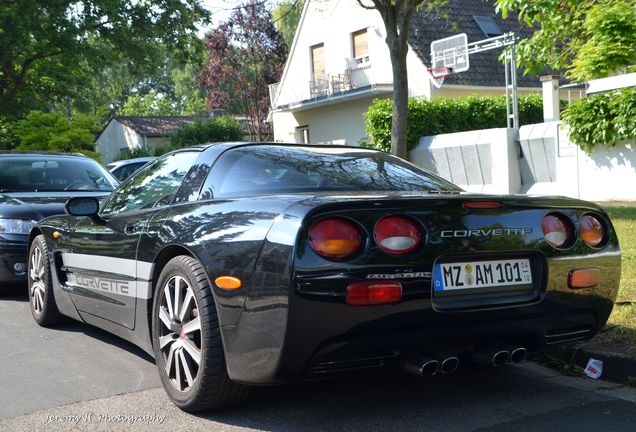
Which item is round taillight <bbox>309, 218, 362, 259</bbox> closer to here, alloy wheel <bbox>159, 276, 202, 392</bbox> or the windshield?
alloy wheel <bbox>159, 276, 202, 392</bbox>

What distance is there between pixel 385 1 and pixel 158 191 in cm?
708

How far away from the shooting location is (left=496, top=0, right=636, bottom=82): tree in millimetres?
12172

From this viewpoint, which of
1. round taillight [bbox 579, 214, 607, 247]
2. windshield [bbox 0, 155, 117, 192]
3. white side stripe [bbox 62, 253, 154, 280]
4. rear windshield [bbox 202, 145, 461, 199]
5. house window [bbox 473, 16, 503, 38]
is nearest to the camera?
round taillight [bbox 579, 214, 607, 247]

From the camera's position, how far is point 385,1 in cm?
1083

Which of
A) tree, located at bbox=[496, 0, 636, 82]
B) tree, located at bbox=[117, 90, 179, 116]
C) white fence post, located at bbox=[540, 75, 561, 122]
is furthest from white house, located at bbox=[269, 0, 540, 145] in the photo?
tree, located at bbox=[117, 90, 179, 116]

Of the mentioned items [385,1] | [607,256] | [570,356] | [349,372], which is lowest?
[570,356]

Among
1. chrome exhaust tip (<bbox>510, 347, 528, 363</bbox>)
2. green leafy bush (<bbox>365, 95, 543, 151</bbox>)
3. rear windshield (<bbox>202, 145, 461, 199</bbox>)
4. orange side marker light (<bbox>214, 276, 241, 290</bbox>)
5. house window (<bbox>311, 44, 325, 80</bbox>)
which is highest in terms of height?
house window (<bbox>311, 44, 325, 80</bbox>)

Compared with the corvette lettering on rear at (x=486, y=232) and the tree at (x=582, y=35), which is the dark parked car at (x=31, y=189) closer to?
the corvette lettering on rear at (x=486, y=232)

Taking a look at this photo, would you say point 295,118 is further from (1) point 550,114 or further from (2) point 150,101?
(2) point 150,101

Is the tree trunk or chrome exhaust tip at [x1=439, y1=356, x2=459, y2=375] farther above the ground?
the tree trunk

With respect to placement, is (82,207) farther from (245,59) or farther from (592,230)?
(245,59)

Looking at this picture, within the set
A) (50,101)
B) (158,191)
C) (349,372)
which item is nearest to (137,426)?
(349,372)

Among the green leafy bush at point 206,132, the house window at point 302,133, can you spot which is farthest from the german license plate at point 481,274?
the green leafy bush at point 206,132

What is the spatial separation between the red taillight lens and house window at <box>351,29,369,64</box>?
78.6ft
